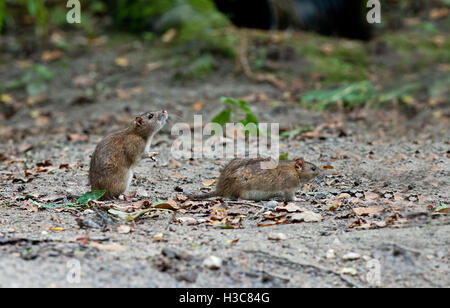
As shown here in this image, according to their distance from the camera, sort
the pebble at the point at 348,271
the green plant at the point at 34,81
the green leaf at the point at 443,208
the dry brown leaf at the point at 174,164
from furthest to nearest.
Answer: the green plant at the point at 34,81, the dry brown leaf at the point at 174,164, the green leaf at the point at 443,208, the pebble at the point at 348,271

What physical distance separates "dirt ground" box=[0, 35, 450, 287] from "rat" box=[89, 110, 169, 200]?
0.70 feet

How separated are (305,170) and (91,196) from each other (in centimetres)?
219

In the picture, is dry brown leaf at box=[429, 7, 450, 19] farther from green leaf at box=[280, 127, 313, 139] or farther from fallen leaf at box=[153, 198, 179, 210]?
fallen leaf at box=[153, 198, 179, 210]

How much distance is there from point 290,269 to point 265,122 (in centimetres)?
559

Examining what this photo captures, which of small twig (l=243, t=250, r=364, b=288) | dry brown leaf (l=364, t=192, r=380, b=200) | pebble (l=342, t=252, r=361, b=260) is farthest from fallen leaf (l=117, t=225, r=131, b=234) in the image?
dry brown leaf (l=364, t=192, r=380, b=200)

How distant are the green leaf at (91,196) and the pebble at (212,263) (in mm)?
2004

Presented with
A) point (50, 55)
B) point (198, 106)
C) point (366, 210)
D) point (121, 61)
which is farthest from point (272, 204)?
point (50, 55)

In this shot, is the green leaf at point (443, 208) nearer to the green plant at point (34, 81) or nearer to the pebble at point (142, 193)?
the pebble at point (142, 193)

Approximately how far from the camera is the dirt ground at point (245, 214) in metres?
4.45

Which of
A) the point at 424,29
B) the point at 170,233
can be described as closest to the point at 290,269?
the point at 170,233

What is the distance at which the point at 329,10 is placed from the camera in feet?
48.5

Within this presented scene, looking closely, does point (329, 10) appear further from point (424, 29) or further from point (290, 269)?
point (290, 269)

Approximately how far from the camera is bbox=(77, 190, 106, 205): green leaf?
617 cm

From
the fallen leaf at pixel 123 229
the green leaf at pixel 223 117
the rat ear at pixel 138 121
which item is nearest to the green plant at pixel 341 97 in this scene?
the green leaf at pixel 223 117
